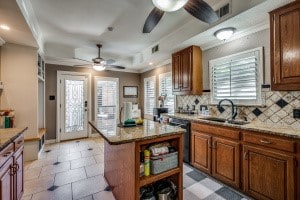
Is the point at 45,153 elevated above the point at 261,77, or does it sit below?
below

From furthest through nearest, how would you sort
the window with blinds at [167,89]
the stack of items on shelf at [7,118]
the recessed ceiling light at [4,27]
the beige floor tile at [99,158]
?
the window with blinds at [167,89], the beige floor tile at [99,158], the stack of items on shelf at [7,118], the recessed ceiling light at [4,27]

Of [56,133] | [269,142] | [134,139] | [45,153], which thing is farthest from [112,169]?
[56,133]

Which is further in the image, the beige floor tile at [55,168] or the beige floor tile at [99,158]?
the beige floor tile at [99,158]

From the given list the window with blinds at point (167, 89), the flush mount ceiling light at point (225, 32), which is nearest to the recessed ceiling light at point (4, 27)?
the flush mount ceiling light at point (225, 32)

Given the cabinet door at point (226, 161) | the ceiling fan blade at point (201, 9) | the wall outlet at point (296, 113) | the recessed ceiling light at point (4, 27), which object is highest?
the recessed ceiling light at point (4, 27)

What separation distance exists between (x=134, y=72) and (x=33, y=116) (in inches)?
147

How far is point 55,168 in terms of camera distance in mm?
3020

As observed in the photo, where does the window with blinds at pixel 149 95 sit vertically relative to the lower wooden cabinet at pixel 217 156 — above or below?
above

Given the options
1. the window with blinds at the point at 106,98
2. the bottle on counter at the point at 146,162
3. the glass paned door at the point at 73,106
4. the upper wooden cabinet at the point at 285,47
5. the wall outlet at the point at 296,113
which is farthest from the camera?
the window with blinds at the point at 106,98

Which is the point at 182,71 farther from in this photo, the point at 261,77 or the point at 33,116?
the point at 33,116

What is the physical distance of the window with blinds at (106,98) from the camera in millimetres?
5520

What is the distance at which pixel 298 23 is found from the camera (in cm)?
180

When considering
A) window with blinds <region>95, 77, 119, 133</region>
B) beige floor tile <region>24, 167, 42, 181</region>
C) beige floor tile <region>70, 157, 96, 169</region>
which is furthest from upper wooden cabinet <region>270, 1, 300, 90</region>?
window with blinds <region>95, 77, 119, 133</region>

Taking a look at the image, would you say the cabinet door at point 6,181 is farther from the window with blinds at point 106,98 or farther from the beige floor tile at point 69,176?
the window with blinds at point 106,98
